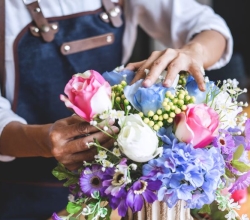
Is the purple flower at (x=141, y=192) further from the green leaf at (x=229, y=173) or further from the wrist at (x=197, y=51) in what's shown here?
the wrist at (x=197, y=51)

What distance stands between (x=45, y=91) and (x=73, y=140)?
1.35ft

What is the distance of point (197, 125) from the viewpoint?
672 mm

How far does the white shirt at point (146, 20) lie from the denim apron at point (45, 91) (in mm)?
25

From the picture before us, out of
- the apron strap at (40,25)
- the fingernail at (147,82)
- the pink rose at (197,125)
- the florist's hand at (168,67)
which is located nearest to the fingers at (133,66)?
the florist's hand at (168,67)

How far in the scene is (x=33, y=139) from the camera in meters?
0.94

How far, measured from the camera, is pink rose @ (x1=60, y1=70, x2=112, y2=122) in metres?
0.68

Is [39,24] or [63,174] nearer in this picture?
[63,174]

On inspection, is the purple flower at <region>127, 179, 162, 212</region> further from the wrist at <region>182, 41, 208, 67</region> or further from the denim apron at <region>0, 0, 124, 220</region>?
the denim apron at <region>0, 0, 124, 220</region>

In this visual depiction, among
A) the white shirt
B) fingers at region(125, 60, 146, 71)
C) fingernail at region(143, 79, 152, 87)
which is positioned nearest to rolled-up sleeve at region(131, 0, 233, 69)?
the white shirt

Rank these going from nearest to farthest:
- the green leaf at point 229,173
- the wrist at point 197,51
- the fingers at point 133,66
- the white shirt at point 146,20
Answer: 1. the green leaf at point 229,173
2. the fingers at point 133,66
3. the wrist at point 197,51
4. the white shirt at point 146,20

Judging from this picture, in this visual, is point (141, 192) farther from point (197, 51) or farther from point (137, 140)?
point (197, 51)

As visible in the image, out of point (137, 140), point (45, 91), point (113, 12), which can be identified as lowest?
point (45, 91)

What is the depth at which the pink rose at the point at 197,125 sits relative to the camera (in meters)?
0.67

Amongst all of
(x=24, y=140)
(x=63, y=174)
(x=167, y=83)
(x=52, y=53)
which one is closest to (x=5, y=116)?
(x=24, y=140)
